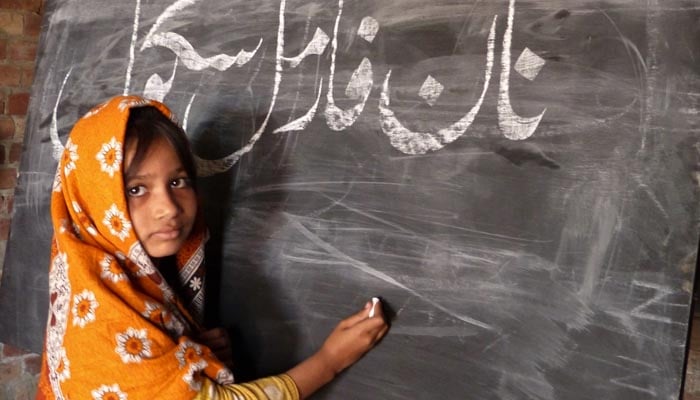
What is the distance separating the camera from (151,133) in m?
1.26

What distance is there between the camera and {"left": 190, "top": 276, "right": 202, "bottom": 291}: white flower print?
1442mm

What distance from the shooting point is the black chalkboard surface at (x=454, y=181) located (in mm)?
1030

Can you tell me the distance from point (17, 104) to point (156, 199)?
1.48 m

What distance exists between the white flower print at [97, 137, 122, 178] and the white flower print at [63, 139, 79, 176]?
0.24 feet

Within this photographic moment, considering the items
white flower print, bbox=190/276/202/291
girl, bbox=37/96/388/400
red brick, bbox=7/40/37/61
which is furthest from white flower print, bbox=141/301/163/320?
red brick, bbox=7/40/37/61

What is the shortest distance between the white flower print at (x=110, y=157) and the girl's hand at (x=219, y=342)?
15.2 inches

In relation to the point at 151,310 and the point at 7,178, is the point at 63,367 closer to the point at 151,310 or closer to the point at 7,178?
the point at 151,310

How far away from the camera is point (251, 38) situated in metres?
1.49

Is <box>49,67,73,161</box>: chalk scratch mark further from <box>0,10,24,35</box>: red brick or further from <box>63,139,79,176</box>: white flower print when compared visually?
<box>0,10,24,35</box>: red brick

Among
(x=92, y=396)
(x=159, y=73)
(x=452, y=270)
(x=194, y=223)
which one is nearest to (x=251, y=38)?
(x=159, y=73)

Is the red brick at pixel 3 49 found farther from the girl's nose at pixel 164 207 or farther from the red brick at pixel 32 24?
the girl's nose at pixel 164 207

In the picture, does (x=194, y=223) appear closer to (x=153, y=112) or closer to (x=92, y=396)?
(x=153, y=112)

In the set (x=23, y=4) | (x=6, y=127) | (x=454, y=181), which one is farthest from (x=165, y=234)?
(x=23, y=4)

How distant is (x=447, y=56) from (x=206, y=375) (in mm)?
675
